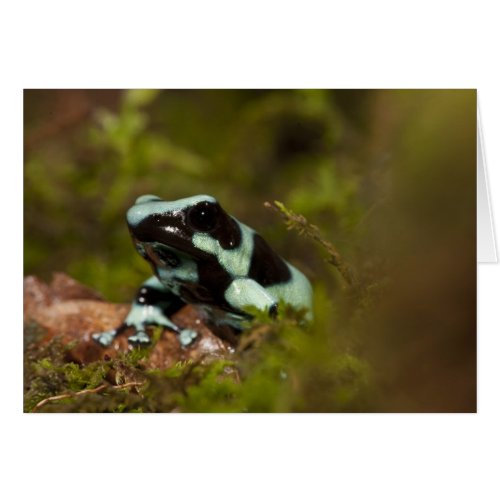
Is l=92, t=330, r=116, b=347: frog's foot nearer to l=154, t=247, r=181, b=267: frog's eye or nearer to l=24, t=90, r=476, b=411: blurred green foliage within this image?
l=24, t=90, r=476, b=411: blurred green foliage

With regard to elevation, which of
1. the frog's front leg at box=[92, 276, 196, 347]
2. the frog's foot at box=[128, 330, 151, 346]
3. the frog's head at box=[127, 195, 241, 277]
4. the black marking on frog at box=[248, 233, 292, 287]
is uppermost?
the frog's head at box=[127, 195, 241, 277]

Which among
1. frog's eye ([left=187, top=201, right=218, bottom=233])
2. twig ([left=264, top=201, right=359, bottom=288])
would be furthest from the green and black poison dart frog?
twig ([left=264, top=201, right=359, bottom=288])

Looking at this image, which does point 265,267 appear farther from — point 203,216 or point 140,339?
point 140,339

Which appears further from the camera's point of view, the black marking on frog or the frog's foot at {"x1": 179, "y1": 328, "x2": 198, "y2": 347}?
the frog's foot at {"x1": 179, "y1": 328, "x2": 198, "y2": 347}

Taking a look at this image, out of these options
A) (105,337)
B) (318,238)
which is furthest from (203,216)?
(105,337)

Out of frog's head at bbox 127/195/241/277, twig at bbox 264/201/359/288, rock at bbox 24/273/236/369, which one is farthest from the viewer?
rock at bbox 24/273/236/369

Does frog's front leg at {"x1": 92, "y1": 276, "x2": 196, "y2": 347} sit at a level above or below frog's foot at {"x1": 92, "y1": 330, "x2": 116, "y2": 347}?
above
